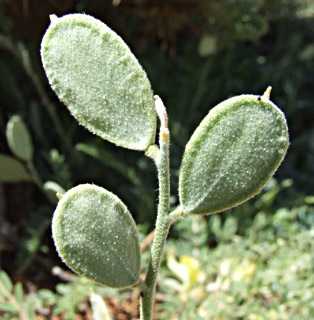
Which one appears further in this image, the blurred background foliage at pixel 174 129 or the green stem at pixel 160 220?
the blurred background foliage at pixel 174 129

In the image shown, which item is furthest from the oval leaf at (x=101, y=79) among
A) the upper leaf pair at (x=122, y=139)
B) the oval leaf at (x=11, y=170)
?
the oval leaf at (x=11, y=170)

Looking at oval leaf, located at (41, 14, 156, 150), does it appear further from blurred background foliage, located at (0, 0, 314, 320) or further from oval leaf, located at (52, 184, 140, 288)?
blurred background foliage, located at (0, 0, 314, 320)

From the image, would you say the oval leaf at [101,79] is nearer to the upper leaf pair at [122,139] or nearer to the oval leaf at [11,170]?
the upper leaf pair at [122,139]

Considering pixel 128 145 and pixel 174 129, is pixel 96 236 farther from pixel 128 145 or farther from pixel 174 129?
pixel 174 129

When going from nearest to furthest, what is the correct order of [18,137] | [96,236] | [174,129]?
[96,236], [18,137], [174,129]

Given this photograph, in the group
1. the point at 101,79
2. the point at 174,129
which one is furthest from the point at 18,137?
the point at 101,79

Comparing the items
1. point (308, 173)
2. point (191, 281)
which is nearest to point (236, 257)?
point (191, 281)

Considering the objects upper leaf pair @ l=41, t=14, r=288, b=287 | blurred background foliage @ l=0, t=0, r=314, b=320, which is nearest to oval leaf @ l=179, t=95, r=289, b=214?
upper leaf pair @ l=41, t=14, r=288, b=287
